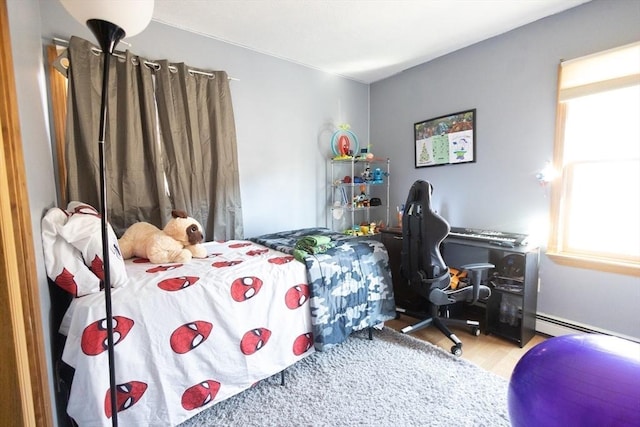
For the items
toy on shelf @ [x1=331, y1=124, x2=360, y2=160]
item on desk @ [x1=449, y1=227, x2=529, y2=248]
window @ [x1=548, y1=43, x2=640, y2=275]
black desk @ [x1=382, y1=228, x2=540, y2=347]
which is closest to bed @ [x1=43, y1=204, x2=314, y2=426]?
item on desk @ [x1=449, y1=227, x2=529, y2=248]

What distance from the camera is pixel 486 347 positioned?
6.93ft

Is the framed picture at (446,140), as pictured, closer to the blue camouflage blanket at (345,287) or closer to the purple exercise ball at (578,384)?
the blue camouflage blanket at (345,287)

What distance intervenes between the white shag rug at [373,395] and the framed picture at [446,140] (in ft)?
5.91

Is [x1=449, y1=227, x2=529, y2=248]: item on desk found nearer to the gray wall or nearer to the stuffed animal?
the gray wall

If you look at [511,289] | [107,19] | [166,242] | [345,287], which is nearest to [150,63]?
[166,242]

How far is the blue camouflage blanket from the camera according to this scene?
1.81 meters

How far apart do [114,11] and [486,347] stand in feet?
9.06

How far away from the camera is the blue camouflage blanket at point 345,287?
1810 millimetres

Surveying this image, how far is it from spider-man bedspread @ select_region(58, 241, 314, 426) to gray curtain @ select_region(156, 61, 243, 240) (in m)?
0.66

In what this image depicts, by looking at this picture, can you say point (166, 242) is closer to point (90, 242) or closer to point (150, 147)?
point (90, 242)

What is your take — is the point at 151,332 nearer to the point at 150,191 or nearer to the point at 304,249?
the point at 304,249

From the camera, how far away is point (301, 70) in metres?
2.96

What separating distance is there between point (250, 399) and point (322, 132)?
2573mm

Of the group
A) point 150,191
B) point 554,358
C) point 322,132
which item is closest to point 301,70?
point 322,132
